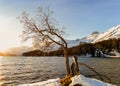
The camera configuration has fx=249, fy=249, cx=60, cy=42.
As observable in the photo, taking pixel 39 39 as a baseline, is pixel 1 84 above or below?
below

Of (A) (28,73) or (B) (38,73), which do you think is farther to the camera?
(A) (28,73)

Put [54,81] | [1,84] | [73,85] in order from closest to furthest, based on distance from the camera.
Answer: [54,81] < [73,85] < [1,84]

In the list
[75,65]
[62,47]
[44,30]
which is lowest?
[75,65]

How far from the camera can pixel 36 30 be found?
902 inches

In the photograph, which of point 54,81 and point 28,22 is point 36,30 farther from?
point 54,81

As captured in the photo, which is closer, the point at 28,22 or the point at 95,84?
the point at 95,84

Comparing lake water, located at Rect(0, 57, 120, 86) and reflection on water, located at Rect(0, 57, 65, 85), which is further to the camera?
reflection on water, located at Rect(0, 57, 65, 85)

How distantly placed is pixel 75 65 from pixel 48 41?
3391 millimetres

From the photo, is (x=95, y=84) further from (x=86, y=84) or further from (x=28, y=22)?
(x=28, y=22)

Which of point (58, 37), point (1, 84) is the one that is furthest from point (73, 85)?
point (1, 84)

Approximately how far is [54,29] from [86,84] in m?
8.09

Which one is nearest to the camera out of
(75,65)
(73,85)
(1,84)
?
(73,85)

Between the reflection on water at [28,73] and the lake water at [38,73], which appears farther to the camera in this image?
the reflection on water at [28,73]

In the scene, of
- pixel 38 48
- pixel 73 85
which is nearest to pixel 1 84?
pixel 38 48
